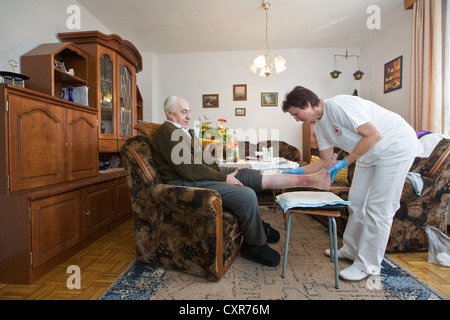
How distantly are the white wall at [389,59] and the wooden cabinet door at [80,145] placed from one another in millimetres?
3992

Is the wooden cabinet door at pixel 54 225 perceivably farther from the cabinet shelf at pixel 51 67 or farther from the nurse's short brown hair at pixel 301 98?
the nurse's short brown hair at pixel 301 98

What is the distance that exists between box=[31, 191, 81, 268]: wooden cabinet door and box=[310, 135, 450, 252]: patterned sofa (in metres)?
2.37

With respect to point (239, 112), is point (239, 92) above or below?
above

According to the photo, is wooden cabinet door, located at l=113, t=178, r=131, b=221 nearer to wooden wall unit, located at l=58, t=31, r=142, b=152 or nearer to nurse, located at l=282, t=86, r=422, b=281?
wooden wall unit, located at l=58, t=31, r=142, b=152

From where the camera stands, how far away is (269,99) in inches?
181

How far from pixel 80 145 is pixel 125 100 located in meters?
1.24

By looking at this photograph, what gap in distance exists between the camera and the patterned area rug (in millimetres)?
1253

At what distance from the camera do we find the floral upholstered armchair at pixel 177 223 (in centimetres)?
130

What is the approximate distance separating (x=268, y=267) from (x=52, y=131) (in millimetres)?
1785

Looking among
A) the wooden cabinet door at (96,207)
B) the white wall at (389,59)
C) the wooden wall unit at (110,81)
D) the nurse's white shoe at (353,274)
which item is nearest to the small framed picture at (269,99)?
the white wall at (389,59)

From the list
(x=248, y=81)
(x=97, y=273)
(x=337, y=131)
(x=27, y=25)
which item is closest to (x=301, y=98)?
(x=337, y=131)

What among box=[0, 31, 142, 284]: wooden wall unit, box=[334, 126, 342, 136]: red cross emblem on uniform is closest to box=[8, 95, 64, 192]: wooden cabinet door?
box=[0, 31, 142, 284]: wooden wall unit

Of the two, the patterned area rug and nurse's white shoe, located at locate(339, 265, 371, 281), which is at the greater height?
nurse's white shoe, located at locate(339, 265, 371, 281)

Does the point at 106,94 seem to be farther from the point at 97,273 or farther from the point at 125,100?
the point at 97,273
